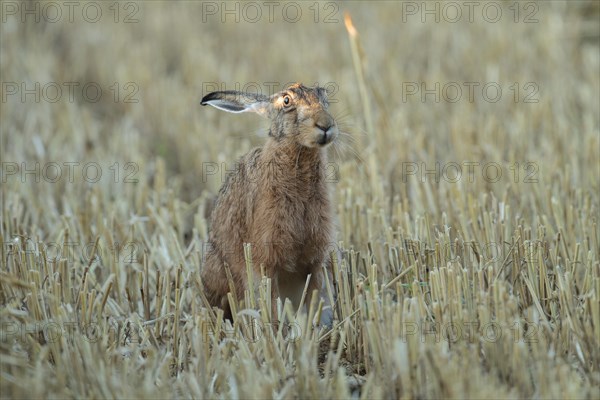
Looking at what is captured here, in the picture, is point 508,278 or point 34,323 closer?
point 34,323

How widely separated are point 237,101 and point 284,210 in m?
0.77

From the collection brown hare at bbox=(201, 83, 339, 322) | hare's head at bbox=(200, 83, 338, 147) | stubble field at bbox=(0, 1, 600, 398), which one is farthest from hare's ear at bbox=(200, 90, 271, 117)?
stubble field at bbox=(0, 1, 600, 398)

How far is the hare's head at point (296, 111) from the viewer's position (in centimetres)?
399

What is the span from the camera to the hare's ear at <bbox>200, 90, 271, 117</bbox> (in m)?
4.47

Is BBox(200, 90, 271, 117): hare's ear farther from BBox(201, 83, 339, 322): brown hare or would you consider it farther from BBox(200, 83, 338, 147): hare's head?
BBox(201, 83, 339, 322): brown hare

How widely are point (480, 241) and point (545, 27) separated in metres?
5.33

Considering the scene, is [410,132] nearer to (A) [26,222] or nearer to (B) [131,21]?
(A) [26,222]

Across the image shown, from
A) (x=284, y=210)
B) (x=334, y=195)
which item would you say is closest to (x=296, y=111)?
(x=284, y=210)

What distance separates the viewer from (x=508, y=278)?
169 inches

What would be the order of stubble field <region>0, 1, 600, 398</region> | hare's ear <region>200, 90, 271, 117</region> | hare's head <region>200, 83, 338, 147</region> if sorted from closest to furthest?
1. stubble field <region>0, 1, 600, 398</region>
2. hare's head <region>200, 83, 338, 147</region>
3. hare's ear <region>200, 90, 271, 117</region>

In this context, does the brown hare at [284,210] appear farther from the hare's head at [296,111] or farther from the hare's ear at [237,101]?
the hare's ear at [237,101]

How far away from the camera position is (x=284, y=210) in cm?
409

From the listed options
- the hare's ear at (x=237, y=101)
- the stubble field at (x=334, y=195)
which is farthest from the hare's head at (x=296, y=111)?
A: the stubble field at (x=334, y=195)

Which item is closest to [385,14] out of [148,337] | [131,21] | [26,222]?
[131,21]
